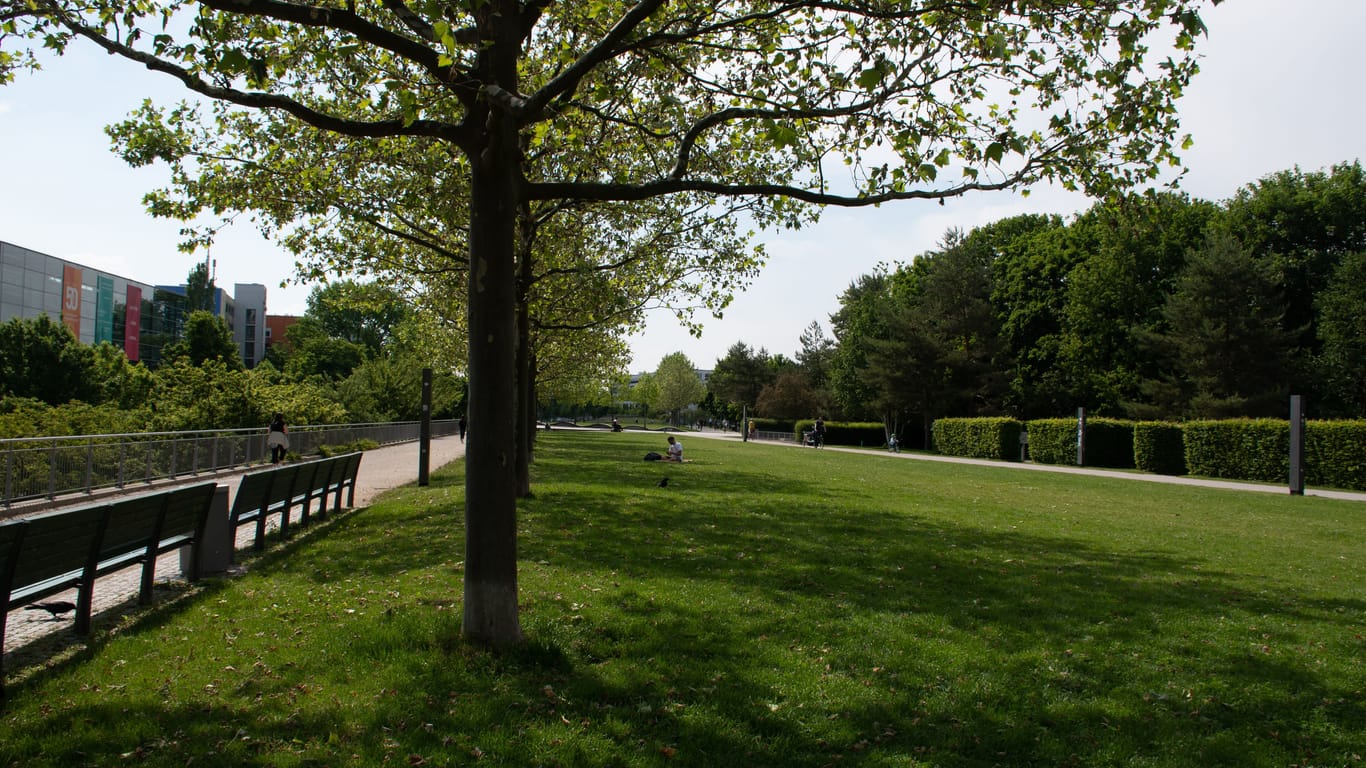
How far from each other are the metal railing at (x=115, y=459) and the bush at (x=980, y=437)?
2993 centimetres

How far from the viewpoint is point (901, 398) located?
5334cm

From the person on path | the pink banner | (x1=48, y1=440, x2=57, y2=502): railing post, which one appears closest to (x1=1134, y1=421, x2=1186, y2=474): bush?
the person on path

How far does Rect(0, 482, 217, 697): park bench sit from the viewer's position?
463cm

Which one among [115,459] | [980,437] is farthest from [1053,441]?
[115,459]

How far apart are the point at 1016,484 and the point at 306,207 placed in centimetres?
1783

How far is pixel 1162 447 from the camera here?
29.5 m

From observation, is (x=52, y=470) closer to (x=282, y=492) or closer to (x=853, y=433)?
(x=282, y=492)

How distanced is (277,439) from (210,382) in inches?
182

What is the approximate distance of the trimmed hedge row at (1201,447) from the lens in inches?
932

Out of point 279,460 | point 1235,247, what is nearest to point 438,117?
point 279,460

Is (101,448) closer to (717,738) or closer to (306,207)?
(306,207)

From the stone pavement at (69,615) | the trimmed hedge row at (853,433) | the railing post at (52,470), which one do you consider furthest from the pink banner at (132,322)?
the stone pavement at (69,615)

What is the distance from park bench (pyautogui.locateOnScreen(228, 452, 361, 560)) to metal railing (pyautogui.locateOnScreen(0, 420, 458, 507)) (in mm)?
3633

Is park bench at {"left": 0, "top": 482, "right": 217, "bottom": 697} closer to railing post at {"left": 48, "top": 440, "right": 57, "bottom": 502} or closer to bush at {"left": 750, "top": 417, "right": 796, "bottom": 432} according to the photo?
railing post at {"left": 48, "top": 440, "right": 57, "bottom": 502}
